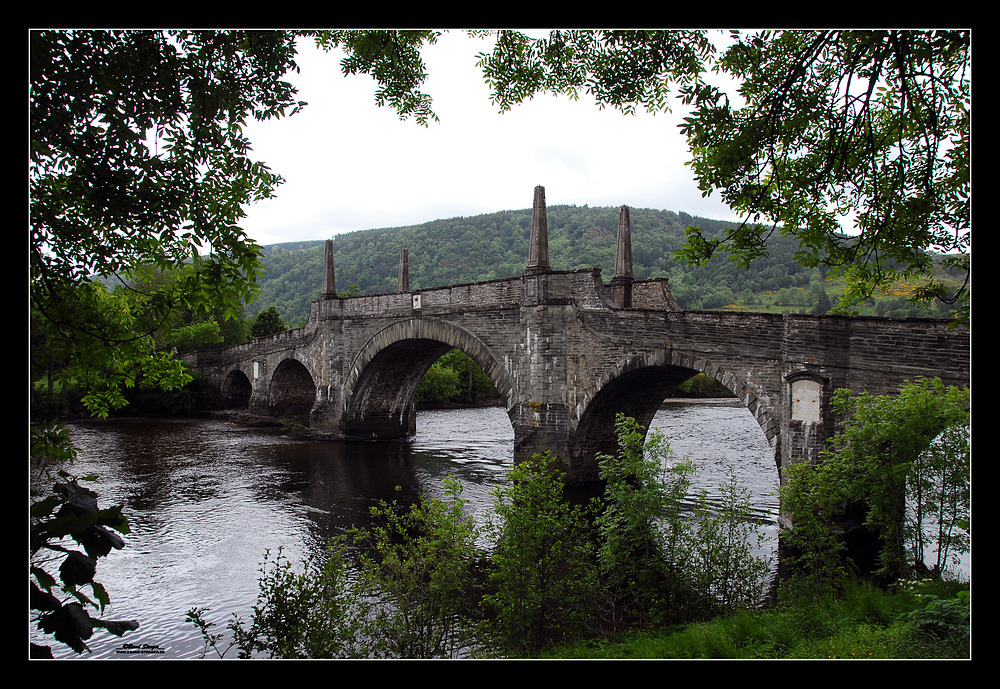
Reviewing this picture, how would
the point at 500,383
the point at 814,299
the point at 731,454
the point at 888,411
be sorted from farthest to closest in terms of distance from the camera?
the point at 814,299
the point at 731,454
the point at 500,383
the point at 888,411

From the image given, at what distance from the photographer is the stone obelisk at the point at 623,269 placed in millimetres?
13750

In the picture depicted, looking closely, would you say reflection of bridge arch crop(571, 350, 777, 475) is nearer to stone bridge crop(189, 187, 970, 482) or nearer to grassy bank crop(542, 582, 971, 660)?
stone bridge crop(189, 187, 970, 482)

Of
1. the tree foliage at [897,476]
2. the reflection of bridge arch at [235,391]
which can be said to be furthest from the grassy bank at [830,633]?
the reflection of bridge arch at [235,391]

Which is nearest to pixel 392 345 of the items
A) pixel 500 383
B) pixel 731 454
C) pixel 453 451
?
pixel 453 451

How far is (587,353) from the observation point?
13.1 meters

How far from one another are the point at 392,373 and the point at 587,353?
1067cm

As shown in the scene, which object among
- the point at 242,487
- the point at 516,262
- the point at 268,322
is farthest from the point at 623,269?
the point at 268,322

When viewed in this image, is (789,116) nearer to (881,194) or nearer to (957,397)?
(881,194)

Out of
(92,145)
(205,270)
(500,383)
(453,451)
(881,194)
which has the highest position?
(92,145)

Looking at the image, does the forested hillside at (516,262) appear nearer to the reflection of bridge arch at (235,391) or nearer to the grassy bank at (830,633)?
the reflection of bridge arch at (235,391)

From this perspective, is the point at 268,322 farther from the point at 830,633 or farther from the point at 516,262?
the point at 830,633

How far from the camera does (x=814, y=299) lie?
A: 2308 cm

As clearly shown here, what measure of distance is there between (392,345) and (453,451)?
4.00 m

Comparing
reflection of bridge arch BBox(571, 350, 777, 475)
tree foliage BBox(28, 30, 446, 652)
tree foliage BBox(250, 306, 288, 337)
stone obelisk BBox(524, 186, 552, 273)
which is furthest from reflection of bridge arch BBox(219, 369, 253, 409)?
tree foliage BBox(28, 30, 446, 652)
